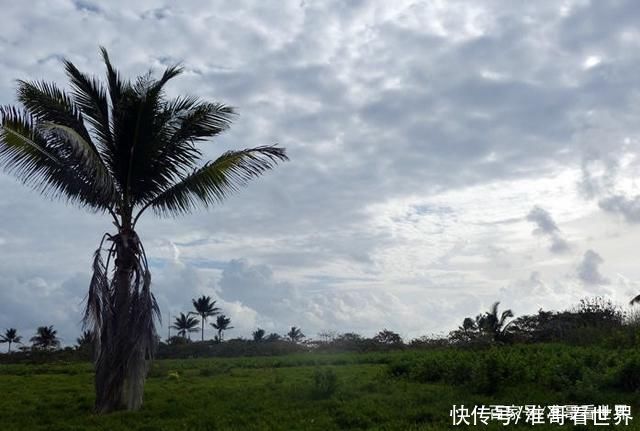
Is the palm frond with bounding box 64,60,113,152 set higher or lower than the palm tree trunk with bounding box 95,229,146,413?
higher

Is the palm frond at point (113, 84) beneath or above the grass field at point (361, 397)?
above

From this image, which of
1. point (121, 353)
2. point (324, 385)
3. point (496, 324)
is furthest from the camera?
point (496, 324)

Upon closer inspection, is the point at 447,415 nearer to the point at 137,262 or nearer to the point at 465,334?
the point at 137,262

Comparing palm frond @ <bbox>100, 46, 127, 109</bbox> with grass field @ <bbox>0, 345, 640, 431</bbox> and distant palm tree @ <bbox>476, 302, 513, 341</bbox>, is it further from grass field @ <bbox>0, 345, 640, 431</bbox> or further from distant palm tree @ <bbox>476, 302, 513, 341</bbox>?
distant palm tree @ <bbox>476, 302, 513, 341</bbox>

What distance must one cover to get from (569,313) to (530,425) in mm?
26460

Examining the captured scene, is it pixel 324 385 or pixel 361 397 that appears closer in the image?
pixel 361 397

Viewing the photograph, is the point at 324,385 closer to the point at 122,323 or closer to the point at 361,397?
the point at 361,397

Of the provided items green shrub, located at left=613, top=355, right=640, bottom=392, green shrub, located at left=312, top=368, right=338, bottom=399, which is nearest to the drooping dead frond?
green shrub, located at left=312, top=368, right=338, bottom=399

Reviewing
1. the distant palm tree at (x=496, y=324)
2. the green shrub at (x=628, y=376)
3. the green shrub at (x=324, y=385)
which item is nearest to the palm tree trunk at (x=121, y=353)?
the green shrub at (x=324, y=385)

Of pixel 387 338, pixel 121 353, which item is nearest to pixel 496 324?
pixel 387 338

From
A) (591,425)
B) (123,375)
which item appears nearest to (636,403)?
(591,425)

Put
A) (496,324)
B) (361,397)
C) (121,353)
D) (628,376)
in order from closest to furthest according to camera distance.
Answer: (121,353)
(628,376)
(361,397)
(496,324)

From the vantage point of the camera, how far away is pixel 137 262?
12.7 metres

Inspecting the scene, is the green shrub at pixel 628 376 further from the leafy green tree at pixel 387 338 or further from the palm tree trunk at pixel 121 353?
the leafy green tree at pixel 387 338
